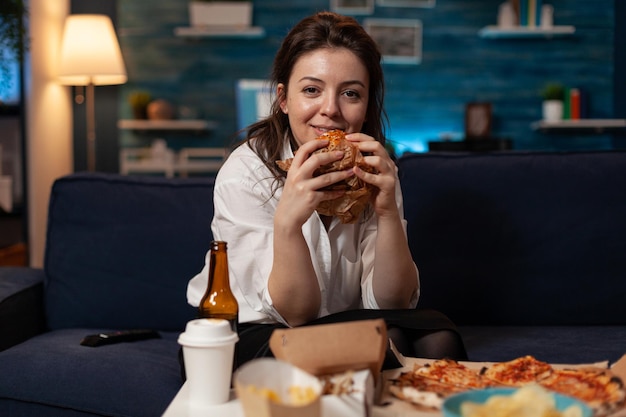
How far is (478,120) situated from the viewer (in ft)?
18.6

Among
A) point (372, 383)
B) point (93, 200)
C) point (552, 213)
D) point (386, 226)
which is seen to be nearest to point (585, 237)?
point (552, 213)

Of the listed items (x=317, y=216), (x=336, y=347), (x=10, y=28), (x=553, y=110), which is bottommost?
(x=336, y=347)

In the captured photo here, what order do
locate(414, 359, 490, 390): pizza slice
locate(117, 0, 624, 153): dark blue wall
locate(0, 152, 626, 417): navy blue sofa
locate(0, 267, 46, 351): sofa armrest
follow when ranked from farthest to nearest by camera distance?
1. locate(117, 0, 624, 153): dark blue wall
2. locate(0, 152, 626, 417): navy blue sofa
3. locate(0, 267, 46, 351): sofa armrest
4. locate(414, 359, 490, 390): pizza slice

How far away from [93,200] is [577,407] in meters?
1.70

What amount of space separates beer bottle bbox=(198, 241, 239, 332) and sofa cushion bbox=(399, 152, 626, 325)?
100 centimetres

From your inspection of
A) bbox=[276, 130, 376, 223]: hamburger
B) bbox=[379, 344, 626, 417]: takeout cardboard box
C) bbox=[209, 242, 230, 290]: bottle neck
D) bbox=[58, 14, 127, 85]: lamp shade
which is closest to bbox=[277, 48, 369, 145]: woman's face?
bbox=[276, 130, 376, 223]: hamburger

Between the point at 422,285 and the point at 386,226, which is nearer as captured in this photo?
the point at 386,226

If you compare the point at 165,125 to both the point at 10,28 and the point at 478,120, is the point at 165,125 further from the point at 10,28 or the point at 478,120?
the point at 478,120

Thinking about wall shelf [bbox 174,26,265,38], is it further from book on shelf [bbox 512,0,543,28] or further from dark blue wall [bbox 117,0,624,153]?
book on shelf [bbox 512,0,543,28]

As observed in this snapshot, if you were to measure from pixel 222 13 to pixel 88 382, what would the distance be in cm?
433

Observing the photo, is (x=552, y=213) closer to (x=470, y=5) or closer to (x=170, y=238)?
(x=170, y=238)

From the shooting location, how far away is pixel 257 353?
1455 millimetres

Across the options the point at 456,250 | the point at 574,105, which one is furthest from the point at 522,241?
the point at 574,105

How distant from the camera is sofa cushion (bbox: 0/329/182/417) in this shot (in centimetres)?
166
